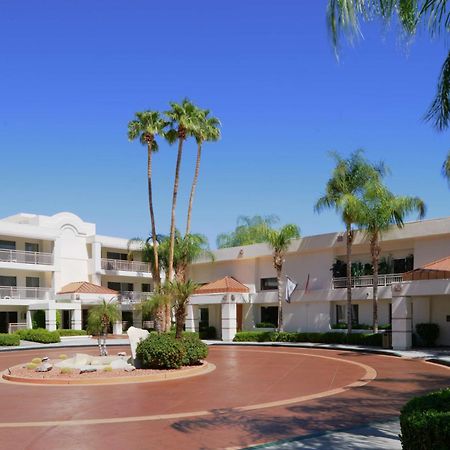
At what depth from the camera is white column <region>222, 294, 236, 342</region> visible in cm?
3997

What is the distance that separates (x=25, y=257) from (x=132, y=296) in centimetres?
998

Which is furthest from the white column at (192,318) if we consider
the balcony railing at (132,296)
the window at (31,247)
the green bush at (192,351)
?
the green bush at (192,351)

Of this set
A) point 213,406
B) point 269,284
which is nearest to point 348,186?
point 269,284

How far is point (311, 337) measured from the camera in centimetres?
3519

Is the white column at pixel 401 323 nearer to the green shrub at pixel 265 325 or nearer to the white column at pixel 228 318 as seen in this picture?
the green shrub at pixel 265 325

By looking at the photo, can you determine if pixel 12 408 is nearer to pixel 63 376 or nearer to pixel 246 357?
pixel 63 376

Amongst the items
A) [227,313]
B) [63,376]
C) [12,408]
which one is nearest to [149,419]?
[12,408]

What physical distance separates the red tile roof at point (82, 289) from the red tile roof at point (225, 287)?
9614 mm

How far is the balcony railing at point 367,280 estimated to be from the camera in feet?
112

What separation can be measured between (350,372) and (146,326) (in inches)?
1301

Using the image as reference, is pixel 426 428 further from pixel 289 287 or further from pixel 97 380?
pixel 289 287

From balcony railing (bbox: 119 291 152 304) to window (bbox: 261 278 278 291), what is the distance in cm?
1274

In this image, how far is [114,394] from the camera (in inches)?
608

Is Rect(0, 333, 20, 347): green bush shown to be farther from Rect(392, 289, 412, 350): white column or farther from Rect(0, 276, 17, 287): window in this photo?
Rect(392, 289, 412, 350): white column
